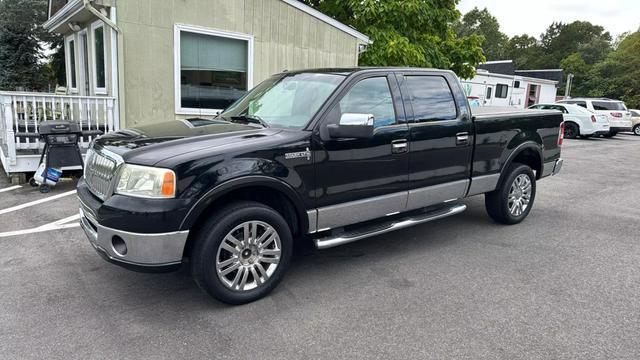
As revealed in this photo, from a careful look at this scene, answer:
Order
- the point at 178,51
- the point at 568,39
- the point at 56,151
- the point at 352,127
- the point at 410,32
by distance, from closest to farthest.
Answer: the point at 352,127
the point at 56,151
the point at 178,51
the point at 410,32
the point at 568,39

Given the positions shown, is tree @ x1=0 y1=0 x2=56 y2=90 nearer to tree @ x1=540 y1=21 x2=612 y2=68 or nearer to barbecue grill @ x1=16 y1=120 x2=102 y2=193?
barbecue grill @ x1=16 y1=120 x2=102 y2=193

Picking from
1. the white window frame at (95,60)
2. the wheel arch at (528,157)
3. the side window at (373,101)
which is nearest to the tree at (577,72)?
the wheel arch at (528,157)

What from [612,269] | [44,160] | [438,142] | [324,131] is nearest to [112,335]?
[324,131]

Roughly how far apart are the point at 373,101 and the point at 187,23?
19.2ft

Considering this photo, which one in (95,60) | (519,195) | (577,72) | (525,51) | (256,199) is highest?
(525,51)

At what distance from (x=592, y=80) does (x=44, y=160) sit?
53.0 m

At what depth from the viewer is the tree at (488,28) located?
8638cm

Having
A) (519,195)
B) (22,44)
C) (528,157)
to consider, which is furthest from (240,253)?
(22,44)

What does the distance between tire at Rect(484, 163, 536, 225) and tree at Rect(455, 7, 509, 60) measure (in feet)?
287

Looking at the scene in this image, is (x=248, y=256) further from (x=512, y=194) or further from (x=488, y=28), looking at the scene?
(x=488, y=28)

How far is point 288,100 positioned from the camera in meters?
4.43

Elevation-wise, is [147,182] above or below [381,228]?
above

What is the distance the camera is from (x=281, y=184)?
143 inches

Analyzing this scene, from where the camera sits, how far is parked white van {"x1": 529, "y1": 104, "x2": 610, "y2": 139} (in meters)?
19.3
